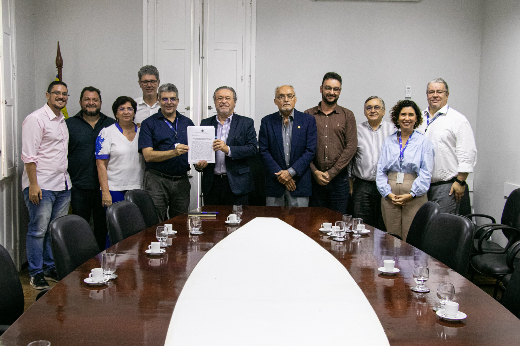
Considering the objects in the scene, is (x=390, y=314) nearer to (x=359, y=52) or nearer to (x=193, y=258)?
(x=193, y=258)

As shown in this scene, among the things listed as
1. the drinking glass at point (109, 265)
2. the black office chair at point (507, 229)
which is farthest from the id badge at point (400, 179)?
the drinking glass at point (109, 265)

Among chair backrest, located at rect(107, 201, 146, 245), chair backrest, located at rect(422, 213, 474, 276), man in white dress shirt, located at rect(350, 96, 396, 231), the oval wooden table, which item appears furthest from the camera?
man in white dress shirt, located at rect(350, 96, 396, 231)

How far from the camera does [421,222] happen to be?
3.05 m

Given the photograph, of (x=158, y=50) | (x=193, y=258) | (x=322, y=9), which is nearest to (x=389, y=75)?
(x=322, y=9)

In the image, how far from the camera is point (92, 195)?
4.43 m

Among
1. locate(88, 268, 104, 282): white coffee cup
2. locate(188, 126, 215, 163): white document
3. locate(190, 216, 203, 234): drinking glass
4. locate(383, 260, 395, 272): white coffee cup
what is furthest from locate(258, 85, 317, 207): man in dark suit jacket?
locate(88, 268, 104, 282): white coffee cup

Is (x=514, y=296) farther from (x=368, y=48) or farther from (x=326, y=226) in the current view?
(x=368, y=48)

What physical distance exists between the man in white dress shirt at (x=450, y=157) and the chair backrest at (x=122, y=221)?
271 cm

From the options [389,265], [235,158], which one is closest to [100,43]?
[235,158]

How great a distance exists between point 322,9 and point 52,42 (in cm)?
326

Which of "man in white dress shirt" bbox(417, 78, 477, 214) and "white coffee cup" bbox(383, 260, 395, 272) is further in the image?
"man in white dress shirt" bbox(417, 78, 477, 214)

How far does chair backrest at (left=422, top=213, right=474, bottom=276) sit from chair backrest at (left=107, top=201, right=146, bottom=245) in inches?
70.2

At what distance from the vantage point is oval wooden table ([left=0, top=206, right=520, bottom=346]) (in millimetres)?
1338

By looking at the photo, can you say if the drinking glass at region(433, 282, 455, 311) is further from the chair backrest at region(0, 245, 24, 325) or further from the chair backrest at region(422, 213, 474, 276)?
the chair backrest at region(0, 245, 24, 325)
